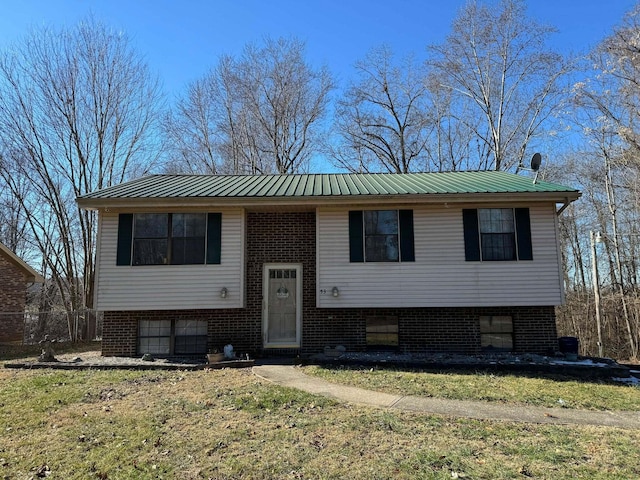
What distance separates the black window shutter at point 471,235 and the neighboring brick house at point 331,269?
24 millimetres

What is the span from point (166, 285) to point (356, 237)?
470 centimetres

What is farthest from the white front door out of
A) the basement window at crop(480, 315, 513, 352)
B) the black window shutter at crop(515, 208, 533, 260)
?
the black window shutter at crop(515, 208, 533, 260)

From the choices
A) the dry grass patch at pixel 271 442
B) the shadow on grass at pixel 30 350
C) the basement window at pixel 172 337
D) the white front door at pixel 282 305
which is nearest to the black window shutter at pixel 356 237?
the white front door at pixel 282 305

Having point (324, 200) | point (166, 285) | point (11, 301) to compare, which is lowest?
point (11, 301)

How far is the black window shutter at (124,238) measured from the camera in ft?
32.7

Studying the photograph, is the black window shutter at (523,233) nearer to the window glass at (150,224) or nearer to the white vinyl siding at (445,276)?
the white vinyl siding at (445,276)

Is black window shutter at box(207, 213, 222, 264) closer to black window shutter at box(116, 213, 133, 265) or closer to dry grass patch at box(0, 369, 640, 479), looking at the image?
black window shutter at box(116, 213, 133, 265)

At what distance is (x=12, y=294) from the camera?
1806 centimetres

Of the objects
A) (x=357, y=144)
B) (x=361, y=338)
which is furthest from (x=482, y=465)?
(x=357, y=144)

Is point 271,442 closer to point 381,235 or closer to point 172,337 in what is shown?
point 381,235

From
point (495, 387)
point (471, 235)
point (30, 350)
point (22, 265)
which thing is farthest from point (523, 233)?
point (22, 265)

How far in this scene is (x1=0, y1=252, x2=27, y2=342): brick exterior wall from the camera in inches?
688

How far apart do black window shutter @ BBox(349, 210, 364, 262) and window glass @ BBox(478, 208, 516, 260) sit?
9.51 feet

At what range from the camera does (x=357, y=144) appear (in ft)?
80.5
